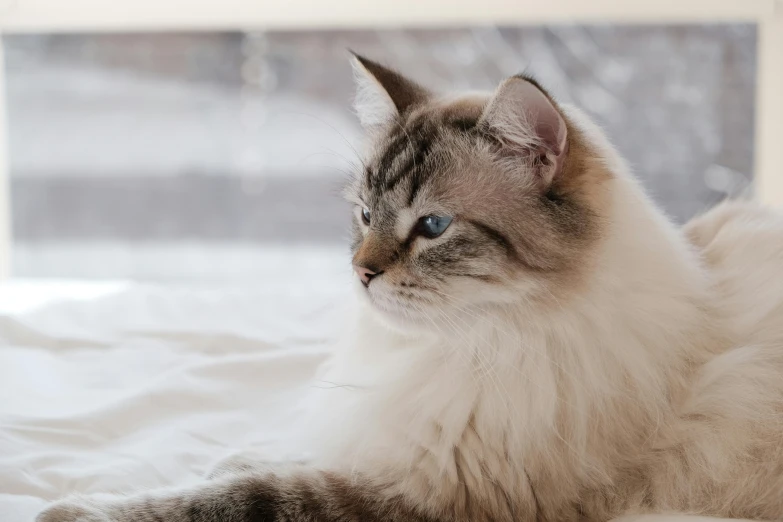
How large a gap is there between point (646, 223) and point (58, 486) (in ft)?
4.06

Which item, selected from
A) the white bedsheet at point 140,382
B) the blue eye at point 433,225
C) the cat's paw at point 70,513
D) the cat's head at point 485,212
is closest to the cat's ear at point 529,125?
the cat's head at point 485,212

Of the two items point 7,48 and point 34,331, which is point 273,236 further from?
point 34,331

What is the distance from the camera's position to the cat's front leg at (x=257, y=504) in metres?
1.24

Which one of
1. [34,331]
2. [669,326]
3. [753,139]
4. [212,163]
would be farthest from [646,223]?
[212,163]

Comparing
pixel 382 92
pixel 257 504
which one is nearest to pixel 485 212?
pixel 382 92

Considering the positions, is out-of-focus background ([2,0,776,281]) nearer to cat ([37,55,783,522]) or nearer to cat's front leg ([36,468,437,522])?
cat ([37,55,783,522])

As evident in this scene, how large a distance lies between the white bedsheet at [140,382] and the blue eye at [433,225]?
1.97 feet

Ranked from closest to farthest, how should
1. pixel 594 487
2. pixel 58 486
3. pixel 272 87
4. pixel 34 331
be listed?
pixel 594 487 < pixel 58 486 < pixel 34 331 < pixel 272 87

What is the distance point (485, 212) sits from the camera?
1.35 meters

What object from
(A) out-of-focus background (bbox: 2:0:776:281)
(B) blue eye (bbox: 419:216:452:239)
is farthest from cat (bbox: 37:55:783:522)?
(A) out-of-focus background (bbox: 2:0:776:281)

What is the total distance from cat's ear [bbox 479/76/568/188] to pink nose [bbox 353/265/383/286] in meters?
0.34

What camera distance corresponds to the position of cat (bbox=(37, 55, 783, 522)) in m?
1.27

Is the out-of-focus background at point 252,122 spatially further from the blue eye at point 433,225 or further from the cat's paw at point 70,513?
the cat's paw at point 70,513

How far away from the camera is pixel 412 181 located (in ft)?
4.66
